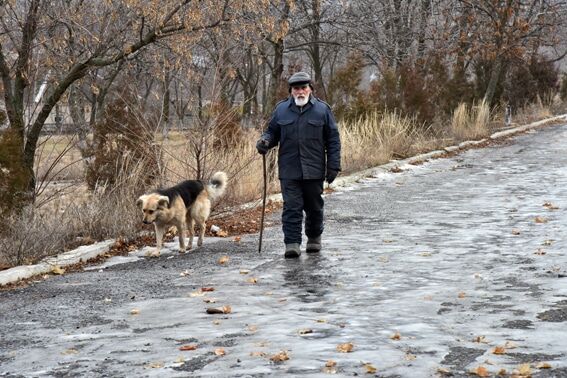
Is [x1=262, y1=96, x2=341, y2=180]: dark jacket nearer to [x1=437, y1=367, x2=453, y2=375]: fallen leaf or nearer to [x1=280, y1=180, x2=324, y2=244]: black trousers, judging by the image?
[x1=280, y1=180, x2=324, y2=244]: black trousers

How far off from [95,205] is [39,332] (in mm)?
5163

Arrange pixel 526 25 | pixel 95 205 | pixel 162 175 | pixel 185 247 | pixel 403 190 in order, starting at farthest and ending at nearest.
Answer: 1. pixel 526 25
2. pixel 403 190
3. pixel 162 175
4. pixel 95 205
5. pixel 185 247

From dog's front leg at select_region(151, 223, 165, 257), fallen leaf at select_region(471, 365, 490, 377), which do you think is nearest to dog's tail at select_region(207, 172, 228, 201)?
dog's front leg at select_region(151, 223, 165, 257)

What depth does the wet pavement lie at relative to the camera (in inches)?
242

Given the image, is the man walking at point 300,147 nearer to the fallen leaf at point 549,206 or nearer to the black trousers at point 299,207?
the black trousers at point 299,207

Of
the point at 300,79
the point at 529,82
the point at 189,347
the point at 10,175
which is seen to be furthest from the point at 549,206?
the point at 529,82

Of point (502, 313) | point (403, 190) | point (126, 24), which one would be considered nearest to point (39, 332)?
point (502, 313)

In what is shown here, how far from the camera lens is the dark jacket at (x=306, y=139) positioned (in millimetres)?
10602

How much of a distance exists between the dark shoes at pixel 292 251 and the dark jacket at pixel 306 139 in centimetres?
77

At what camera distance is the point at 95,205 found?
12430 millimetres

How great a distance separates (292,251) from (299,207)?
1.87ft

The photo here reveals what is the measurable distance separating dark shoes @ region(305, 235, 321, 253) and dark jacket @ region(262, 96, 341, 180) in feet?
2.53

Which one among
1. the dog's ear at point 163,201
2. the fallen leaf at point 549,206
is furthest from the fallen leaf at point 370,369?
the fallen leaf at point 549,206

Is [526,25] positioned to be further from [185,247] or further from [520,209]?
[185,247]
